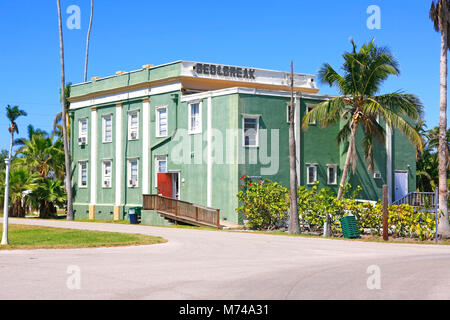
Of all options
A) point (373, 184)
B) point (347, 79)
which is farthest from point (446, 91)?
point (373, 184)

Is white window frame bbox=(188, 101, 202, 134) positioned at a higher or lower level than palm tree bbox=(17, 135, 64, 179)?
higher

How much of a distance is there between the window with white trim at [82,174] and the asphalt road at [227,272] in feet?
86.2

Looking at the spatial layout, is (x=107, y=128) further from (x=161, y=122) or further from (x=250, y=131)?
(x=250, y=131)

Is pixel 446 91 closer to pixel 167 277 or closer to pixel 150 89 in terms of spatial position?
pixel 167 277

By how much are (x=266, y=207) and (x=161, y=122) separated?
11.4 metres

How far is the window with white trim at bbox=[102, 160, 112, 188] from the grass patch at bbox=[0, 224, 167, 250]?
1705 cm

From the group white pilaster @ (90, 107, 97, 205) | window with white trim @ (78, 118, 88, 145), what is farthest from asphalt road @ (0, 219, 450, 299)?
window with white trim @ (78, 118, 88, 145)

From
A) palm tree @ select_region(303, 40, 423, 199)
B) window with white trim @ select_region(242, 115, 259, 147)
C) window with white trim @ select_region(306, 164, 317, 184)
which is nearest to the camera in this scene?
palm tree @ select_region(303, 40, 423, 199)

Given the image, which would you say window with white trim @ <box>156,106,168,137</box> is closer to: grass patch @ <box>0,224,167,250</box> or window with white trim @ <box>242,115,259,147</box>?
window with white trim @ <box>242,115,259,147</box>

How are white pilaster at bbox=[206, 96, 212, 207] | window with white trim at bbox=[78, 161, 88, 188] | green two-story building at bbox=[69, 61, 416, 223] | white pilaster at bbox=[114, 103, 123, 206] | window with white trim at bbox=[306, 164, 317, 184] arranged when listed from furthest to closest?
window with white trim at bbox=[78, 161, 88, 188] → white pilaster at bbox=[114, 103, 123, 206] → window with white trim at bbox=[306, 164, 317, 184] → white pilaster at bbox=[206, 96, 212, 207] → green two-story building at bbox=[69, 61, 416, 223]

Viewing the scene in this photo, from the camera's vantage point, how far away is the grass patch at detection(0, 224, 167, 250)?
19.7 metres

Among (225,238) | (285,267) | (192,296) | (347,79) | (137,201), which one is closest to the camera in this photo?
(192,296)

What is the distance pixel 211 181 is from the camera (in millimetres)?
35156
